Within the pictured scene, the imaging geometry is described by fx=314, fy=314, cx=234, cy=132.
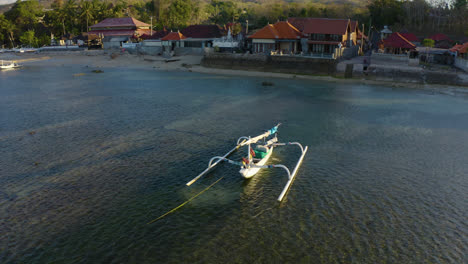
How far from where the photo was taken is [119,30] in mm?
108875

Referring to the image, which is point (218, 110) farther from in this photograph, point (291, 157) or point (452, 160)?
point (452, 160)

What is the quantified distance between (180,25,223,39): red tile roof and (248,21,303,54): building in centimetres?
1762

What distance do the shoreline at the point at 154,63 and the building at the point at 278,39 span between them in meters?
6.54

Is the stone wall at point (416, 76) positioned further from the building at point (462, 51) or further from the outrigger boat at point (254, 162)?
the outrigger boat at point (254, 162)

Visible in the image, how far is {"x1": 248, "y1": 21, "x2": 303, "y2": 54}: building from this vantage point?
2645 inches

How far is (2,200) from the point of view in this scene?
18094 millimetres

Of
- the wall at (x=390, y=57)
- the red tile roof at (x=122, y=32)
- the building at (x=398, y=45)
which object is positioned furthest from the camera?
the red tile roof at (x=122, y=32)

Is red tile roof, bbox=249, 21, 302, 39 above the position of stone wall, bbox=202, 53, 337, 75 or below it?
above

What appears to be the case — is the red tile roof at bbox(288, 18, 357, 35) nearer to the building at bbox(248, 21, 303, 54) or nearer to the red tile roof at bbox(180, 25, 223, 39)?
the building at bbox(248, 21, 303, 54)

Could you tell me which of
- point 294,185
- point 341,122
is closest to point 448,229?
point 294,185

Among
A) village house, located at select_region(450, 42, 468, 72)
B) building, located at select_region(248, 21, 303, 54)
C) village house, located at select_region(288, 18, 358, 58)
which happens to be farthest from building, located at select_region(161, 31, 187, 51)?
village house, located at select_region(450, 42, 468, 72)

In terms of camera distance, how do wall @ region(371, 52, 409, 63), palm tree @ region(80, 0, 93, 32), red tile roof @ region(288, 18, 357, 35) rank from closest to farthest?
1. wall @ region(371, 52, 409, 63)
2. red tile roof @ region(288, 18, 357, 35)
3. palm tree @ region(80, 0, 93, 32)

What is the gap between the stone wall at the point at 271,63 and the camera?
62.0 m

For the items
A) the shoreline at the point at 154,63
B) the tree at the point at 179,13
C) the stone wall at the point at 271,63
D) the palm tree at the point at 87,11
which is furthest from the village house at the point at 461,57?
the palm tree at the point at 87,11
